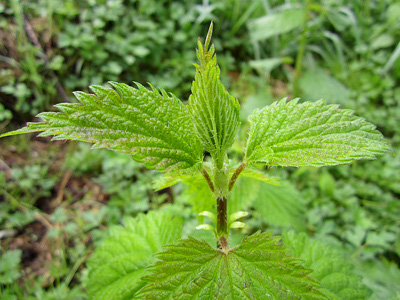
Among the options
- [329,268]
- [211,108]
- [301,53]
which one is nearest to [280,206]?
[329,268]

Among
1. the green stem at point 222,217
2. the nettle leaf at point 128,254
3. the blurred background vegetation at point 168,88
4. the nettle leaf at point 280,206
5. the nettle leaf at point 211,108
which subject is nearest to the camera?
the nettle leaf at point 211,108

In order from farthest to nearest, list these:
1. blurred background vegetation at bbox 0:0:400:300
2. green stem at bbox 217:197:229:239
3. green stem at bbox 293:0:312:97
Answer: green stem at bbox 293:0:312:97, blurred background vegetation at bbox 0:0:400:300, green stem at bbox 217:197:229:239

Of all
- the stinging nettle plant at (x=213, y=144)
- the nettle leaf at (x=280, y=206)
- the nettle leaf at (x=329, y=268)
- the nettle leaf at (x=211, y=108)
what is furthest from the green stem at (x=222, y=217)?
the nettle leaf at (x=280, y=206)

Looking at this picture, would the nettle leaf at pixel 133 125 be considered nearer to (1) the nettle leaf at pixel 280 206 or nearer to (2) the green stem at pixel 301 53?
(1) the nettle leaf at pixel 280 206

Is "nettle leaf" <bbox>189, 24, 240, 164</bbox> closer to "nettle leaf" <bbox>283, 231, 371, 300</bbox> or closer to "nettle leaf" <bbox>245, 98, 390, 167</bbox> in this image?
"nettle leaf" <bbox>245, 98, 390, 167</bbox>

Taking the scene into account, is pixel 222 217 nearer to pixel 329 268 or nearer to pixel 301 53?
pixel 329 268

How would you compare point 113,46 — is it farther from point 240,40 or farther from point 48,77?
point 240,40

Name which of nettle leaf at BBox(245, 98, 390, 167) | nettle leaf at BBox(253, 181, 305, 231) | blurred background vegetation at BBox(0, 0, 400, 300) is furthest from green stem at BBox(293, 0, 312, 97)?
nettle leaf at BBox(245, 98, 390, 167)

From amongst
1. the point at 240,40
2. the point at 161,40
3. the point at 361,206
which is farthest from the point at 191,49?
the point at 361,206
